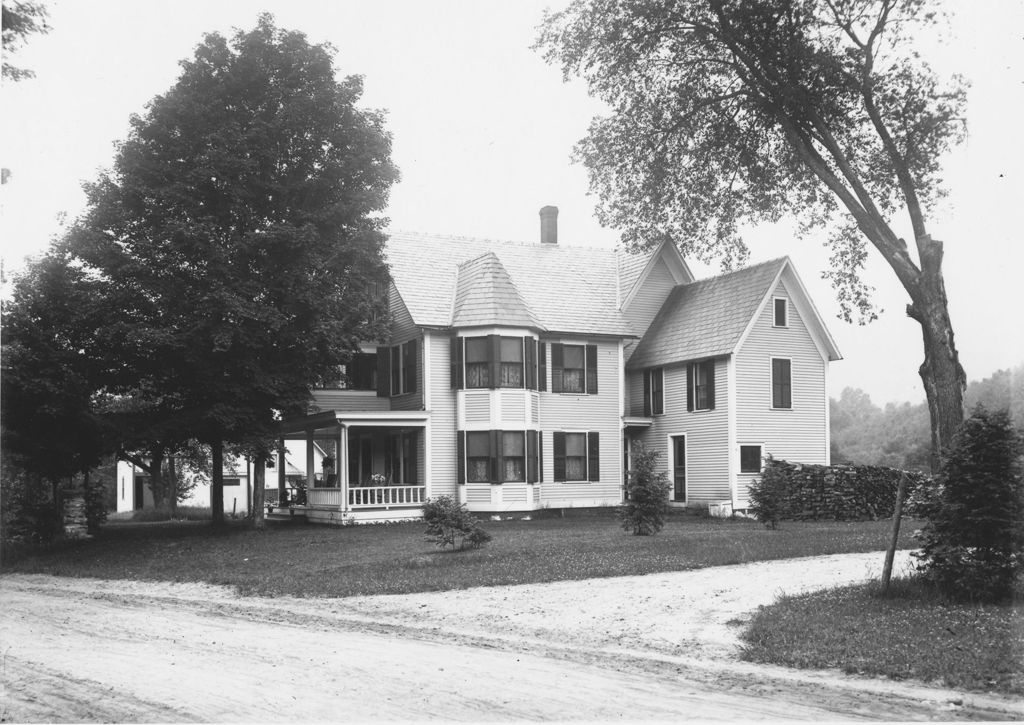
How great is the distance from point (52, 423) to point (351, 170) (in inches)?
378

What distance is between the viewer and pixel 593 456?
34438mm

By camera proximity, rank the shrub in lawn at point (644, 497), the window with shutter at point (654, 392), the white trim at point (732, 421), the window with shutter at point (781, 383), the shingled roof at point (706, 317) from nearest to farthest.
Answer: the shrub in lawn at point (644, 497) < the white trim at point (732, 421) < the shingled roof at point (706, 317) < the window with shutter at point (781, 383) < the window with shutter at point (654, 392)

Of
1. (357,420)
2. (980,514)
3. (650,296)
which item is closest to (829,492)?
(650,296)

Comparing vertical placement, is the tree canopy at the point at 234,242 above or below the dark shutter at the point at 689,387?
above

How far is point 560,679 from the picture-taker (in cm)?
944

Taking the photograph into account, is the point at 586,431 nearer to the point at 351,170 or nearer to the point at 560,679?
the point at 351,170

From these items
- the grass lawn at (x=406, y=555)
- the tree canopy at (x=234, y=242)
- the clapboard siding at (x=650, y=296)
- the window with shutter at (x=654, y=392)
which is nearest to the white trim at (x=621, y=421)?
the window with shutter at (x=654, y=392)

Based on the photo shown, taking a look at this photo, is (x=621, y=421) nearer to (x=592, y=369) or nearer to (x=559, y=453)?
(x=592, y=369)

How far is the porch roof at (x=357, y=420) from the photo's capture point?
30.4 m

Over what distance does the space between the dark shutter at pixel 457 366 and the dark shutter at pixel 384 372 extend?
118 inches

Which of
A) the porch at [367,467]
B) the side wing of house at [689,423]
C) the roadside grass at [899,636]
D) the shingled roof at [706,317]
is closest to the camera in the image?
the roadside grass at [899,636]

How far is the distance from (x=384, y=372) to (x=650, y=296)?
10115 mm

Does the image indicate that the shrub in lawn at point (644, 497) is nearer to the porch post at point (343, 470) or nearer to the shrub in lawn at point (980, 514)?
the shrub in lawn at point (980, 514)

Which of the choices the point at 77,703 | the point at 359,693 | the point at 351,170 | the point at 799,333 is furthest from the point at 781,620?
the point at 799,333
